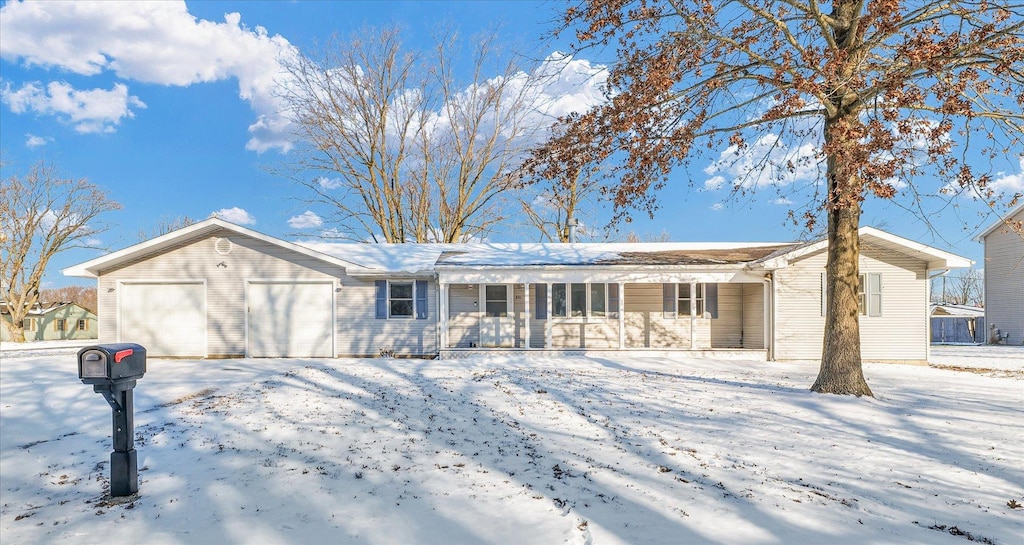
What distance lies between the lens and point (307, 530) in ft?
12.2

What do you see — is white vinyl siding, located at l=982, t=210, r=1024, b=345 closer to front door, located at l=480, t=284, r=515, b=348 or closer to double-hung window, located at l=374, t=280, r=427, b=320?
front door, located at l=480, t=284, r=515, b=348

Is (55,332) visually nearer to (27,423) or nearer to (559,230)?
(559,230)

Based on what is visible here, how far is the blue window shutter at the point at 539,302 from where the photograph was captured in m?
15.9

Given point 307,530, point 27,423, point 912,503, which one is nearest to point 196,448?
point 307,530

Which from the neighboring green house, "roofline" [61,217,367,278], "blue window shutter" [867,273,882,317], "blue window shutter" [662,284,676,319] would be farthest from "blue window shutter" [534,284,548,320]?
the neighboring green house

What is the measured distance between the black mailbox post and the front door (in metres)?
11.3

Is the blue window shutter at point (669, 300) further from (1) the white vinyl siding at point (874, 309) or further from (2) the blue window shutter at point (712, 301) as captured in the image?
(1) the white vinyl siding at point (874, 309)

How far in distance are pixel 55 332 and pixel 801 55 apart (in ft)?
167

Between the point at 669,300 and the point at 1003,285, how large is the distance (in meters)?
→ 19.0

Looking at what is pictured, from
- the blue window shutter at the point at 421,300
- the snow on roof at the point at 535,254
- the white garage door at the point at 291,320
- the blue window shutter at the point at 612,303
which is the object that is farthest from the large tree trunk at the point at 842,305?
the white garage door at the point at 291,320

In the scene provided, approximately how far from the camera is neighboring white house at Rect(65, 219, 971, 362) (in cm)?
1409

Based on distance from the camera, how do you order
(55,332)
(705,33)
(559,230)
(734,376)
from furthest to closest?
(55,332), (559,230), (734,376), (705,33)

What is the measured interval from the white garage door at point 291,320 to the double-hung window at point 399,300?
135 cm

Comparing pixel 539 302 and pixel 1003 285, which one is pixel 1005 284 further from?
pixel 539 302
